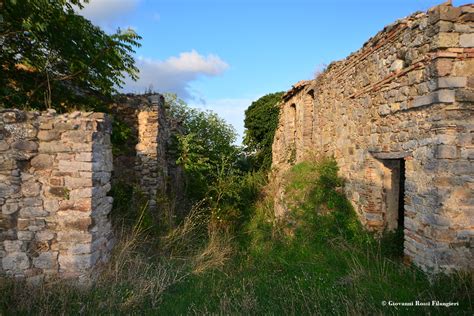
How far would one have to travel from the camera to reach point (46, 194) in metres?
4.50

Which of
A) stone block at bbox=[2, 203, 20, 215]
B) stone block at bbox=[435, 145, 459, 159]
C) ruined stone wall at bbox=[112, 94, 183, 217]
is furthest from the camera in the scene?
ruined stone wall at bbox=[112, 94, 183, 217]

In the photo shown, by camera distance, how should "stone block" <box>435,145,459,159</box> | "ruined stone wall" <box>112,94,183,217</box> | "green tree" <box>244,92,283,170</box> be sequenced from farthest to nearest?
"green tree" <box>244,92,283,170</box>
"ruined stone wall" <box>112,94,183,217</box>
"stone block" <box>435,145,459,159</box>

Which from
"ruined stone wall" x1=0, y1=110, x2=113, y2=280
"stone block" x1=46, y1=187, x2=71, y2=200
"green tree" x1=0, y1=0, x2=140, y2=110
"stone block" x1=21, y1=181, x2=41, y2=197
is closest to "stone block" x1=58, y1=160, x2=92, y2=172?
"ruined stone wall" x1=0, y1=110, x2=113, y2=280

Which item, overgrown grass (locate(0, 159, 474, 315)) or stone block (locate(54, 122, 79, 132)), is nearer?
overgrown grass (locate(0, 159, 474, 315))

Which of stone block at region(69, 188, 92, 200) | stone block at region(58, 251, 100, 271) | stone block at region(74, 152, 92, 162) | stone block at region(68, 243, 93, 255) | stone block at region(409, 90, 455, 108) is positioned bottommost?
stone block at region(58, 251, 100, 271)

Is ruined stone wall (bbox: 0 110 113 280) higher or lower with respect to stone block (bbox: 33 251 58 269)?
higher

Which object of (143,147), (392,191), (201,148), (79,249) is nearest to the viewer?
(79,249)

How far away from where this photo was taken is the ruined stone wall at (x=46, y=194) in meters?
4.38

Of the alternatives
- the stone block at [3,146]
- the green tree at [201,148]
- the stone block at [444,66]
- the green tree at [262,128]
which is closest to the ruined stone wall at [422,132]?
the stone block at [444,66]

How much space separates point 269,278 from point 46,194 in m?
3.43

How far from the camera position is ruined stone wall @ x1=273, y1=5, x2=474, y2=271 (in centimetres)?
446

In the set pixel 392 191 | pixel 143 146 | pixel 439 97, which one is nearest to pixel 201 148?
pixel 143 146

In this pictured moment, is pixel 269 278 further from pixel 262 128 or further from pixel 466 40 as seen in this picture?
pixel 262 128

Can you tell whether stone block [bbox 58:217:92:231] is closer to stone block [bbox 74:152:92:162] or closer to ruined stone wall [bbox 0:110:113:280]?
ruined stone wall [bbox 0:110:113:280]
